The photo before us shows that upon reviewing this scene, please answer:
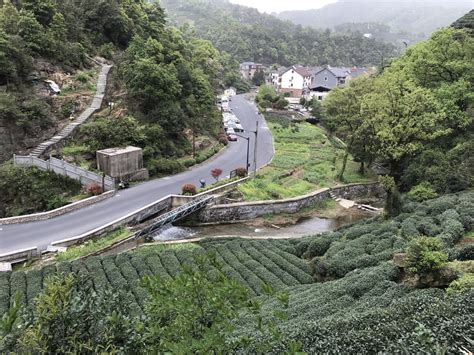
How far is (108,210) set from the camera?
2409 cm

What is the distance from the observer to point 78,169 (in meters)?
26.8

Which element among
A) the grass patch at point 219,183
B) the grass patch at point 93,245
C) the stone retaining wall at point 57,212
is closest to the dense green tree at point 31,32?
the stone retaining wall at point 57,212

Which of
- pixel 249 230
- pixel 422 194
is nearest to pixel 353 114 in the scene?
pixel 422 194

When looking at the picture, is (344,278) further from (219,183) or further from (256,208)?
(219,183)

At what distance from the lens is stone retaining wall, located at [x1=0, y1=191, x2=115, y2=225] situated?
21.5 metres

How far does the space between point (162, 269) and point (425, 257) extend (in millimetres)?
10388

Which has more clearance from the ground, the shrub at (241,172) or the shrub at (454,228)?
the shrub at (454,228)

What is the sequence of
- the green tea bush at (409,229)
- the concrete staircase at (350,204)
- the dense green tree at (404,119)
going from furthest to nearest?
the concrete staircase at (350,204) < the dense green tree at (404,119) < the green tea bush at (409,229)

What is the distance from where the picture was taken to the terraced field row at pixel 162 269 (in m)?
14.8

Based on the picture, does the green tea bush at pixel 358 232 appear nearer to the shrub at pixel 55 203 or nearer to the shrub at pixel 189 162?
the shrub at pixel 55 203

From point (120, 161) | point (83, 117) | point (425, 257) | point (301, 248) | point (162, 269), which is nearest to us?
point (425, 257)

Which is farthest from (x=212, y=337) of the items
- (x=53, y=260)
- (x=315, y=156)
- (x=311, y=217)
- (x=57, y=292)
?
(x=315, y=156)

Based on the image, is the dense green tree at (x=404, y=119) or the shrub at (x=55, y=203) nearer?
the shrub at (x=55, y=203)

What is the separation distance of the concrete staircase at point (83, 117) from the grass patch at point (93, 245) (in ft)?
35.6
